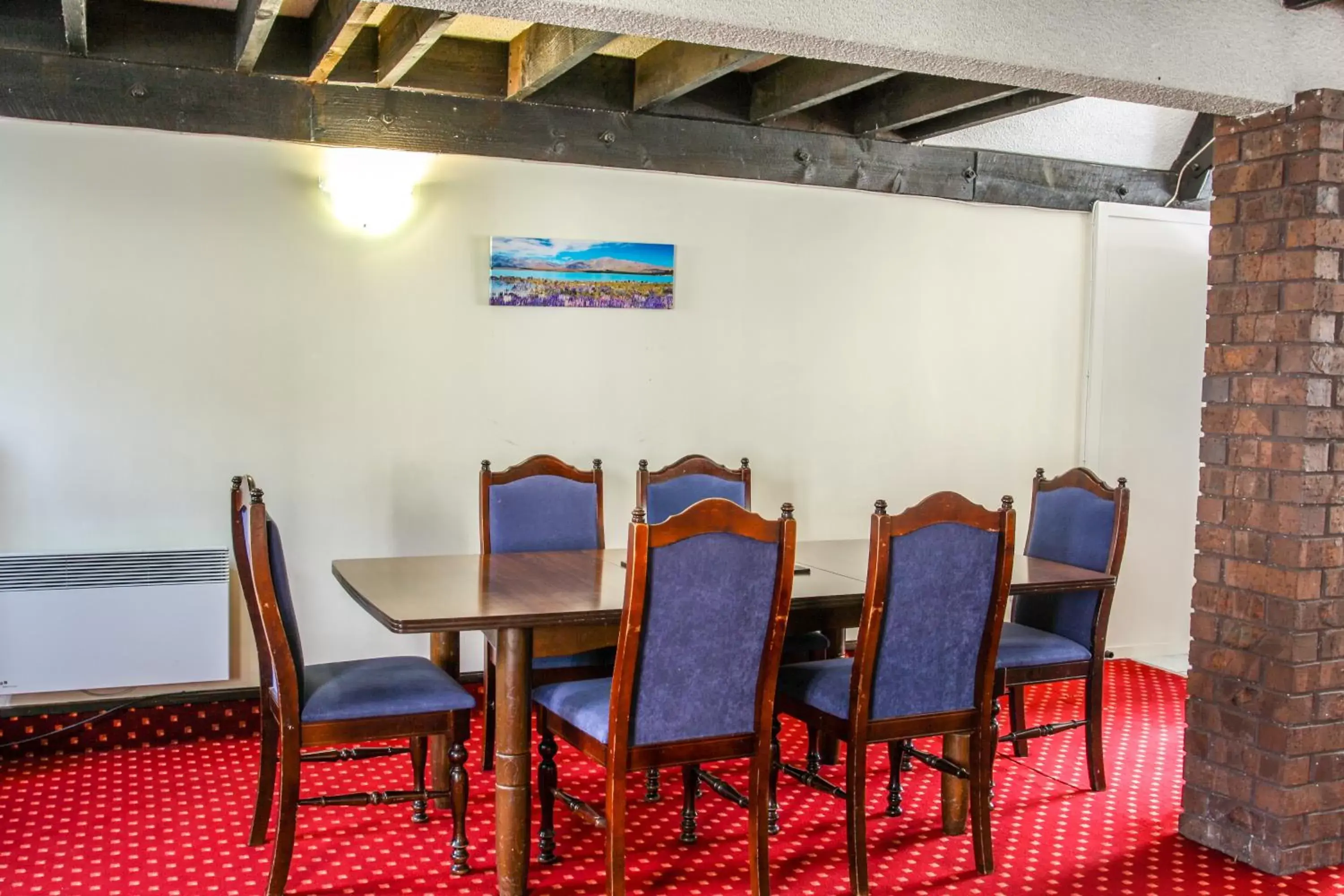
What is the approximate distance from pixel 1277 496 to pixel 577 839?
2099mm

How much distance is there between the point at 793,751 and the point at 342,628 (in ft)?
5.55

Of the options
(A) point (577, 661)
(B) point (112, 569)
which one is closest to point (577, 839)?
(A) point (577, 661)

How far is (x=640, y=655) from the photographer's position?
2848 millimetres

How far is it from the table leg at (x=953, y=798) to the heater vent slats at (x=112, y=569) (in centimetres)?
246

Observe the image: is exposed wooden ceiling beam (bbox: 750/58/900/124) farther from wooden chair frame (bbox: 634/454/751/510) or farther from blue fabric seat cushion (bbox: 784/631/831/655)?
blue fabric seat cushion (bbox: 784/631/831/655)

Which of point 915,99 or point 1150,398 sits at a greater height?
point 915,99

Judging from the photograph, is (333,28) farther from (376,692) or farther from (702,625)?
(702,625)

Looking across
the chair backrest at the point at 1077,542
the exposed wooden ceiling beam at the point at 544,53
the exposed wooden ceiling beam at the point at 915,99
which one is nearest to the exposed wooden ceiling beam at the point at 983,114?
the exposed wooden ceiling beam at the point at 915,99

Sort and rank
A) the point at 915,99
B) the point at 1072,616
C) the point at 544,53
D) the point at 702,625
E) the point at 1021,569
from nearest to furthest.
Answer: the point at 702,625 → the point at 1021,569 → the point at 1072,616 → the point at 544,53 → the point at 915,99

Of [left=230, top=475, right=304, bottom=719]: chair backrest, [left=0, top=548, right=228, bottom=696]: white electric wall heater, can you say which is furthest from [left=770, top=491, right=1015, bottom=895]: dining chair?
[left=0, top=548, right=228, bottom=696]: white electric wall heater

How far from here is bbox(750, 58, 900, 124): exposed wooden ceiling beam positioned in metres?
4.23

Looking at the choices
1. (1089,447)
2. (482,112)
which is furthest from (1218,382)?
(482,112)

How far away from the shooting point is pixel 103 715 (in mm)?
4203

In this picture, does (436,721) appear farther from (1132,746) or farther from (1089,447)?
(1089,447)
